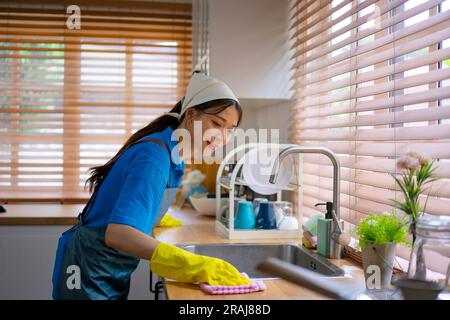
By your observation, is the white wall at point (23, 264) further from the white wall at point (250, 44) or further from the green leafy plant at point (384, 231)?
the green leafy plant at point (384, 231)

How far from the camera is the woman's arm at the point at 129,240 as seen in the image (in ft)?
4.22

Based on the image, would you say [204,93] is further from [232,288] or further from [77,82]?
[77,82]

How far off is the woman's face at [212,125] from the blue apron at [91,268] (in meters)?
0.33

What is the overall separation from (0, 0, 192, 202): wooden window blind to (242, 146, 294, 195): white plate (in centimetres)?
149

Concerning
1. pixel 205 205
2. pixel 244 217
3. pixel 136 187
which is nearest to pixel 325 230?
pixel 244 217

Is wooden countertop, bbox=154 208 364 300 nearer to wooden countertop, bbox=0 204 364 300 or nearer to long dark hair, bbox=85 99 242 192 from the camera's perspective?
wooden countertop, bbox=0 204 364 300

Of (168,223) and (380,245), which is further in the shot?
(168,223)

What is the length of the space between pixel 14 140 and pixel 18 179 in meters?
0.24

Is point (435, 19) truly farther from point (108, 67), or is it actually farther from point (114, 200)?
point (108, 67)

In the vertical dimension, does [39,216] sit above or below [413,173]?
below

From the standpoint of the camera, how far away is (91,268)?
5.14ft

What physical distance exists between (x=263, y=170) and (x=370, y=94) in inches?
23.4

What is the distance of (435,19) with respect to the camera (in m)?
1.35

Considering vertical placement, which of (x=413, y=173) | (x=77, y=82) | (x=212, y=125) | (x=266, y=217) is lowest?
(x=266, y=217)
